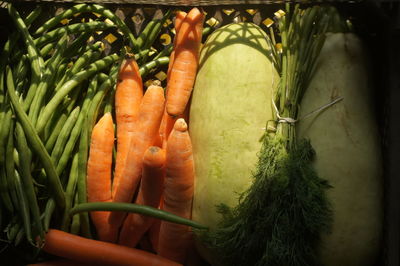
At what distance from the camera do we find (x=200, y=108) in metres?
1.56

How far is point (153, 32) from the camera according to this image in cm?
175

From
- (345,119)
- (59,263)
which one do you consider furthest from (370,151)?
(59,263)

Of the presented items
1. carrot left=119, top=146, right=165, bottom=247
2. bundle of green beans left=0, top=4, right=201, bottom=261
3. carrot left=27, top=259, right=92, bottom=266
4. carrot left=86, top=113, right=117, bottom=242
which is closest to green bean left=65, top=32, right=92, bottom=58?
bundle of green beans left=0, top=4, right=201, bottom=261

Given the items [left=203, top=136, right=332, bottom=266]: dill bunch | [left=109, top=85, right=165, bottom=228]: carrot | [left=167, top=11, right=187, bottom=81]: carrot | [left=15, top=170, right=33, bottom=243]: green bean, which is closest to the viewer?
[left=203, top=136, right=332, bottom=266]: dill bunch

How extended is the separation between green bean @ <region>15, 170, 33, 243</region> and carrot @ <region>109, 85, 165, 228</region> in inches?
10.3

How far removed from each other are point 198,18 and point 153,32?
0.21m

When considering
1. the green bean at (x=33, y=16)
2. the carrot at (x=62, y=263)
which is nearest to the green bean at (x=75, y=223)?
the carrot at (x=62, y=263)

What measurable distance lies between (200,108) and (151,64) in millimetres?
301

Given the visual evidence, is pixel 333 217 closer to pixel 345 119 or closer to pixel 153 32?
pixel 345 119

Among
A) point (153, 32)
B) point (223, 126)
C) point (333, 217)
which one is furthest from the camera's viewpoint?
point (153, 32)

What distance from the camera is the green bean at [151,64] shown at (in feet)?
5.61

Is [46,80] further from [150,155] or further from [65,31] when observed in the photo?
[150,155]

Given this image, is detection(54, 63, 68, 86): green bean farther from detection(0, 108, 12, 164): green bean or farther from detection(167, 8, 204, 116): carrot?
detection(167, 8, 204, 116): carrot

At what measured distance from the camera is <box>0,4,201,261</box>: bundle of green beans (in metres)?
1.49
